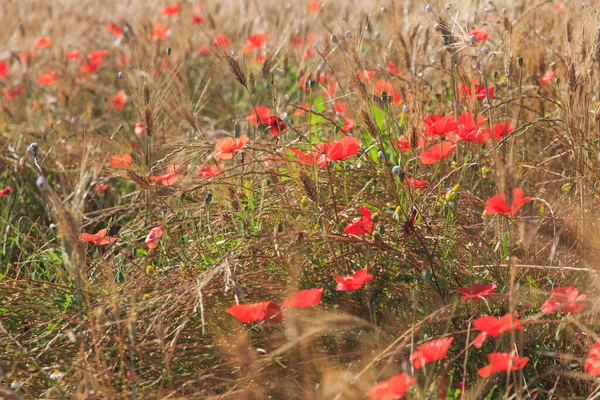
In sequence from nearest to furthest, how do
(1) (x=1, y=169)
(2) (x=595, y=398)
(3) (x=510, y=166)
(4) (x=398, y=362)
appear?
(3) (x=510, y=166), (2) (x=595, y=398), (4) (x=398, y=362), (1) (x=1, y=169)

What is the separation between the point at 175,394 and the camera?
5.27 feet

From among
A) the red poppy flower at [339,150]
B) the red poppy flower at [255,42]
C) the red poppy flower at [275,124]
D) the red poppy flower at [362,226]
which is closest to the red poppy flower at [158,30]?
the red poppy flower at [255,42]

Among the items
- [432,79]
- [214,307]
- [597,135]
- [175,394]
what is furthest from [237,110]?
[175,394]

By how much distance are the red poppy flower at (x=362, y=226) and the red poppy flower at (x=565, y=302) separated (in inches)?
15.8

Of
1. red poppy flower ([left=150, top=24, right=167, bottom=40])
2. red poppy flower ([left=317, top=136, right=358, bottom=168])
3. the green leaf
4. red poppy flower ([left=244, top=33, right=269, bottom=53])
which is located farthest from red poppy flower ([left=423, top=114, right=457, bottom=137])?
red poppy flower ([left=150, top=24, right=167, bottom=40])

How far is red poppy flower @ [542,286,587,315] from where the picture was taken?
151cm

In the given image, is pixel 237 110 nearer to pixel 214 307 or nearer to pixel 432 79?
pixel 432 79

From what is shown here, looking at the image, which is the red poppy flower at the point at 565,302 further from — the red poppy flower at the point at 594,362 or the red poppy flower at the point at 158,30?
the red poppy flower at the point at 158,30

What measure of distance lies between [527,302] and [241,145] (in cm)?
73

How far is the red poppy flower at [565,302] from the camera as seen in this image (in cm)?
151

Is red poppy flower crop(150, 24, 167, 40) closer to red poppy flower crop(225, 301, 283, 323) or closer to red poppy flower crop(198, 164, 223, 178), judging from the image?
red poppy flower crop(198, 164, 223, 178)

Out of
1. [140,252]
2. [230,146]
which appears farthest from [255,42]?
[230,146]

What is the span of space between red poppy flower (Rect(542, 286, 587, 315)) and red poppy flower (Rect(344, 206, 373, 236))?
40 centimetres

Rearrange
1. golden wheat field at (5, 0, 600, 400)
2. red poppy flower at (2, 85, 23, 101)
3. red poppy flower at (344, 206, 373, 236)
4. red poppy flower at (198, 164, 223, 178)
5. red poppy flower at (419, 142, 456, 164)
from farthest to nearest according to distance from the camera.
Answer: red poppy flower at (2, 85, 23, 101) < red poppy flower at (198, 164, 223, 178) < red poppy flower at (419, 142, 456, 164) < red poppy flower at (344, 206, 373, 236) < golden wheat field at (5, 0, 600, 400)
